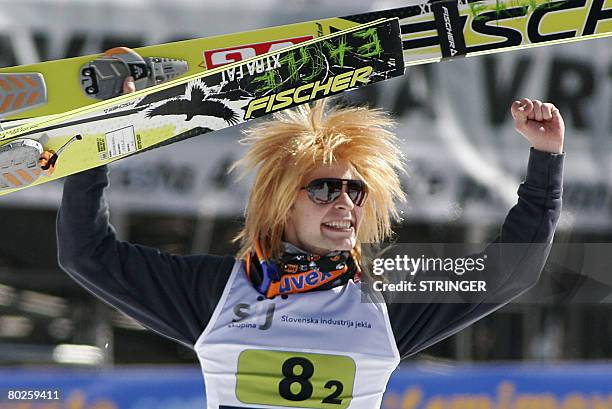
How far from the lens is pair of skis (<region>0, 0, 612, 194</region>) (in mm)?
2693

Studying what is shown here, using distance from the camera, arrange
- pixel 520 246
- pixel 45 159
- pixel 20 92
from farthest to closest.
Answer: pixel 20 92
pixel 520 246
pixel 45 159

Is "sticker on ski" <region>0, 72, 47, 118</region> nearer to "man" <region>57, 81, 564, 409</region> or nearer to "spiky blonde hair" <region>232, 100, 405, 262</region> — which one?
"man" <region>57, 81, 564, 409</region>

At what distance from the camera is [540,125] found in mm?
2781

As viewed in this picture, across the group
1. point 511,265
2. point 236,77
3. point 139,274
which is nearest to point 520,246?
point 511,265

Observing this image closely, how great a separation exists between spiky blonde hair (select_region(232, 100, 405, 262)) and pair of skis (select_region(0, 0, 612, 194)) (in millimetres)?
167

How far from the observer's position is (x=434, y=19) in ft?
9.96

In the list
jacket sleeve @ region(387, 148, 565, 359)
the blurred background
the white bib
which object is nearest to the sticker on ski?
the white bib

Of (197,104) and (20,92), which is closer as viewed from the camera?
(197,104)

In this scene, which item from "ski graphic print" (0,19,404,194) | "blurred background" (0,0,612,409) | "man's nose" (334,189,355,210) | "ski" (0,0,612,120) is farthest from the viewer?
"blurred background" (0,0,612,409)

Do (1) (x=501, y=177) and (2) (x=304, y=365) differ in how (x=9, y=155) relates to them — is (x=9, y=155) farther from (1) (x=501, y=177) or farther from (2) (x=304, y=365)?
(1) (x=501, y=177)

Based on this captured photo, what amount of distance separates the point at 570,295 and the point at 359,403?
13.9ft

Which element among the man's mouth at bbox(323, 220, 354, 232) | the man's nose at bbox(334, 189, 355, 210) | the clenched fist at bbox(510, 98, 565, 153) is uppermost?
the clenched fist at bbox(510, 98, 565, 153)

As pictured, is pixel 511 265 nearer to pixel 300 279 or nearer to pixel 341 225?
pixel 341 225

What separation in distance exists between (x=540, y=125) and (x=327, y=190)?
60 centimetres
